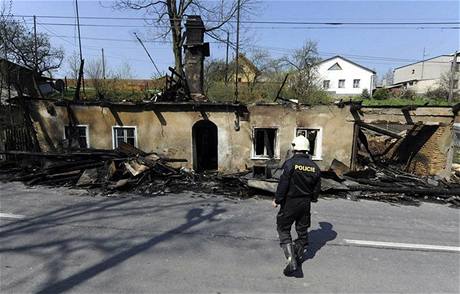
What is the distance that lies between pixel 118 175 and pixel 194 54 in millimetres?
7361

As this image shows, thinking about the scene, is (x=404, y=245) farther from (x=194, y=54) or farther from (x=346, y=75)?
(x=346, y=75)

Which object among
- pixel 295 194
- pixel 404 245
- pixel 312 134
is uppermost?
pixel 312 134

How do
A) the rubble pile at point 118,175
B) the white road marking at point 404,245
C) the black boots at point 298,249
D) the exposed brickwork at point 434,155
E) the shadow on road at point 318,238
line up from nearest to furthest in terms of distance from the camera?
1. the black boots at point 298,249
2. the shadow on road at point 318,238
3. the white road marking at point 404,245
4. the rubble pile at point 118,175
5. the exposed brickwork at point 434,155

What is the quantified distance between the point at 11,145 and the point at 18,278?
10.9 metres

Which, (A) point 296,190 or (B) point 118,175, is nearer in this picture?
(A) point 296,190

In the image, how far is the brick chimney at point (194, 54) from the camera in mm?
15000

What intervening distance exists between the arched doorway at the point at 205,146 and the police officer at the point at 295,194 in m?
8.49

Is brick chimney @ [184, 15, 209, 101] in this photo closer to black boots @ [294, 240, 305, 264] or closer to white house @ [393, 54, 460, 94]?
black boots @ [294, 240, 305, 264]

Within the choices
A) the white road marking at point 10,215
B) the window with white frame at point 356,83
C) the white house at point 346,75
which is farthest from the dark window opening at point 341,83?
the white road marking at point 10,215

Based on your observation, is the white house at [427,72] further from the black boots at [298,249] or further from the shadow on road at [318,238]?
the black boots at [298,249]

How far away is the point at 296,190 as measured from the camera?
4738 millimetres

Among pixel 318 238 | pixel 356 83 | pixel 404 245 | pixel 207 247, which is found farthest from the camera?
pixel 356 83

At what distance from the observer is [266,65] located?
42.5 m

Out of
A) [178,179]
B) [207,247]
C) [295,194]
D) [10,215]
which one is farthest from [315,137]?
[10,215]
